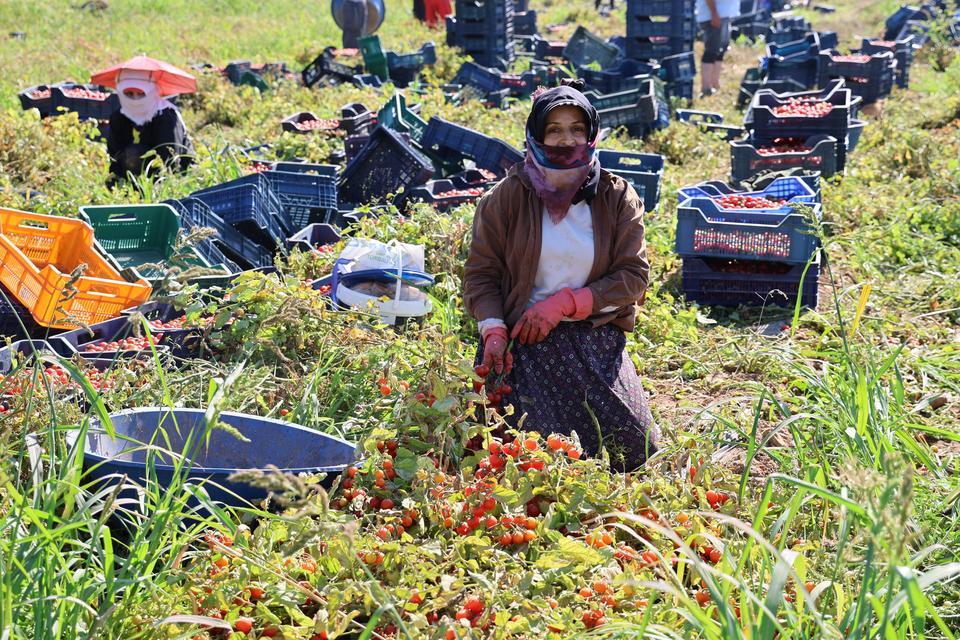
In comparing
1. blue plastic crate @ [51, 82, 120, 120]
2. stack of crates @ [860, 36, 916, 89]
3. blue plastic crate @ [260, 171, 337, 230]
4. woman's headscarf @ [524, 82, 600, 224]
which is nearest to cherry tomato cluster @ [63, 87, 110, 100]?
blue plastic crate @ [51, 82, 120, 120]

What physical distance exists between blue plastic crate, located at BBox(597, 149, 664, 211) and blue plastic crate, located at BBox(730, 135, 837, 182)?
675 mm

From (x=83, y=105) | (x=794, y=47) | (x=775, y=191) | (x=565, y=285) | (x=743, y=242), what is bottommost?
(x=743, y=242)

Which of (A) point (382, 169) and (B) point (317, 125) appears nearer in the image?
(A) point (382, 169)

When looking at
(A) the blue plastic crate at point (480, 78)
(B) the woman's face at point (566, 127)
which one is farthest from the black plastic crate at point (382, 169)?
(A) the blue plastic crate at point (480, 78)

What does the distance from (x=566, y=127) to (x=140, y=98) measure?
4627 mm

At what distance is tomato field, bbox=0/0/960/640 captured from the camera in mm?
2283

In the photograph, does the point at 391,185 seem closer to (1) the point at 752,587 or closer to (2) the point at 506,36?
(1) the point at 752,587

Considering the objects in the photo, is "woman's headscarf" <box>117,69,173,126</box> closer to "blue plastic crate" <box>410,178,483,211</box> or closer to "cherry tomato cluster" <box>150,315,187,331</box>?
"blue plastic crate" <box>410,178,483,211</box>

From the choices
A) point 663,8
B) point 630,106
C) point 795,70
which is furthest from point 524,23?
point 630,106

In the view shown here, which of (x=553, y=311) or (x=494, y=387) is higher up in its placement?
(x=553, y=311)

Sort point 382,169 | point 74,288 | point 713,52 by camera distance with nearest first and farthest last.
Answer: point 74,288, point 382,169, point 713,52

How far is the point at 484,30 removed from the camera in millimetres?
14164

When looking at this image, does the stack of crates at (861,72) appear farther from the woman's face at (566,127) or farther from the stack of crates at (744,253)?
the woman's face at (566,127)

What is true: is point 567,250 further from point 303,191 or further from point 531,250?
point 303,191
